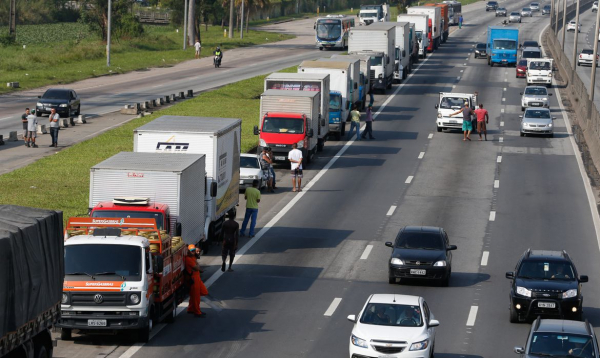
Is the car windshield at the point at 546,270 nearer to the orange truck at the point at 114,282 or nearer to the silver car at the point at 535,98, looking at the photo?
the orange truck at the point at 114,282

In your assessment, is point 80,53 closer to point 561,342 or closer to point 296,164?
point 296,164

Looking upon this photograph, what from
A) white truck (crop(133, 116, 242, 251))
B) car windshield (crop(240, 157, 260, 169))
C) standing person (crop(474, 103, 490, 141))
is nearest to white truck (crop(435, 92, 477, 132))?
standing person (crop(474, 103, 490, 141))

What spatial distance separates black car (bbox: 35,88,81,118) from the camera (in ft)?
196

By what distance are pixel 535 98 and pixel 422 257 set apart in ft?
129

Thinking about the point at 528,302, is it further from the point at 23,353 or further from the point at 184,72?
the point at 184,72

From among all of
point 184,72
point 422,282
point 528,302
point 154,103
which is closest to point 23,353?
point 528,302

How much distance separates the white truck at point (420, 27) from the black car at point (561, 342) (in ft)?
249

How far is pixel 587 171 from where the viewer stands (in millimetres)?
47312

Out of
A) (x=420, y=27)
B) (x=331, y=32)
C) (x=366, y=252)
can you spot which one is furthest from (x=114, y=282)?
(x=331, y=32)

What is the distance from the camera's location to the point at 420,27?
96688 mm

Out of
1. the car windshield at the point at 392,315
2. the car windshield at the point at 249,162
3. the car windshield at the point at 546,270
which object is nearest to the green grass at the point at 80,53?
the car windshield at the point at 249,162

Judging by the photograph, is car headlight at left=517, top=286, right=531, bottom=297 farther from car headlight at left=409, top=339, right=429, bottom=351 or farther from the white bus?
the white bus

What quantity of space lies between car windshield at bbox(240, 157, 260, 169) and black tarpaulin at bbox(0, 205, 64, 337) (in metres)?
21.9

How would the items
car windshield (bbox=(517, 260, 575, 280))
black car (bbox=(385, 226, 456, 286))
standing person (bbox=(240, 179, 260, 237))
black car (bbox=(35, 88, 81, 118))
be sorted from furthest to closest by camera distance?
black car (bbox=(35, 88, 81, 118)), standing person (bbox=(240, 179, 260, 237)), black car (bbox=(385, 226, 456, 286)), car windshield (bbox=(517, 260, 575, 280))
